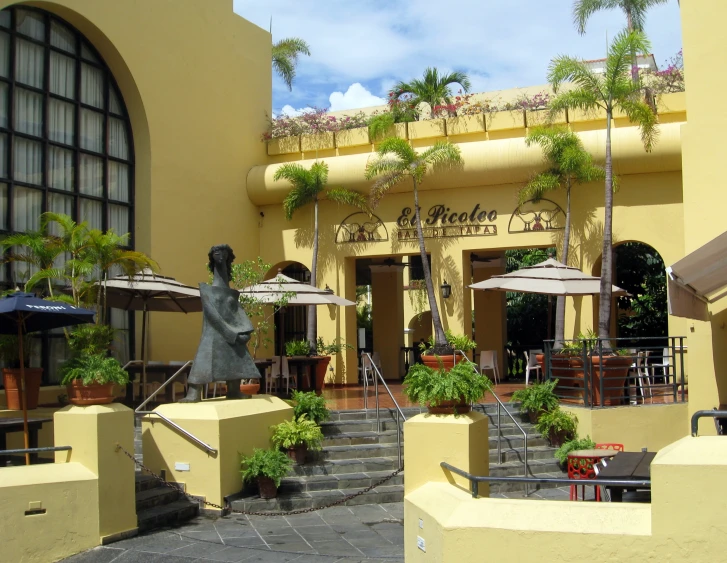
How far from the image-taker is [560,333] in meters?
15.9

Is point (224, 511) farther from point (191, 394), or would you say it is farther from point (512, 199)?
point (512, 199)

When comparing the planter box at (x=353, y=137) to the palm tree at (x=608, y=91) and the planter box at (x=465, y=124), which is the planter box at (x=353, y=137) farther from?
the palm tree at (x=608, y=91)

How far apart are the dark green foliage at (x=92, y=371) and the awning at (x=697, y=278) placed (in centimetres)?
593

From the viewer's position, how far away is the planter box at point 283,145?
18.9 meters

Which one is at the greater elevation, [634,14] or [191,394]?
[634,14]

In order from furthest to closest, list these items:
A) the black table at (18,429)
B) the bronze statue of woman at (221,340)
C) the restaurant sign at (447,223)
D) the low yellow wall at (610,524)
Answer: the restaurant sign at (447,223), the bronze statue of woman at (221,340), the black table at (18,429), the low yellow wall at (610,524)

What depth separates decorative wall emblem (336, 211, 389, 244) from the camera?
18219 millimetres

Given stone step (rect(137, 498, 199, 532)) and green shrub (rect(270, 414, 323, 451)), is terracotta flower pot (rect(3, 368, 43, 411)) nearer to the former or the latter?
stone step (rect(137, 498, 199, 532))

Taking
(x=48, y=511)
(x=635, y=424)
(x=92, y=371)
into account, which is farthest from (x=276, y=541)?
(x=635, y=424)

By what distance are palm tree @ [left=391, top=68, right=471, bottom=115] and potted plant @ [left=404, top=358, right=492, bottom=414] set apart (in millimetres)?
12913

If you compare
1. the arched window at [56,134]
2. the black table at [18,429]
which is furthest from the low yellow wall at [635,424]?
the arched window at [56,134]

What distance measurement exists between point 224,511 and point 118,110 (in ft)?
30.3

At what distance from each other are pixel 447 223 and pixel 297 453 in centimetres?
846

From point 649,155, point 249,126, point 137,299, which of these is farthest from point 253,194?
point 649,155
